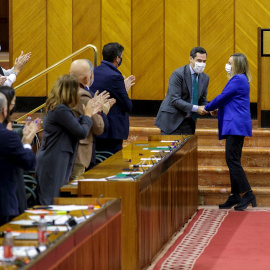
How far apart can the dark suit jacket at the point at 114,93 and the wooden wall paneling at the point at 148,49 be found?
410 centimetres

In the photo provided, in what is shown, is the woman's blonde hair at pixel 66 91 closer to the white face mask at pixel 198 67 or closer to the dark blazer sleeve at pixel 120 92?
the dark blazer sleeve at pixel 120 92

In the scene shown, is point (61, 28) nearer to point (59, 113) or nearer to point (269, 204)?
point (269, 204)

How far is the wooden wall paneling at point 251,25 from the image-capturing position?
11.5 m

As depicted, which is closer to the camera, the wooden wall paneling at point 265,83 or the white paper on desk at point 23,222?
the white paper on desk at point 23,222

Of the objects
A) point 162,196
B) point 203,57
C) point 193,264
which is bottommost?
point 193,264

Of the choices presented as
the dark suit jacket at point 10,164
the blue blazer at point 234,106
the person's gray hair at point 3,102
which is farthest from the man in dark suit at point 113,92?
the person's gray hair at point 3,102

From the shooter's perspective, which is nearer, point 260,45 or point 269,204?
point 269,204

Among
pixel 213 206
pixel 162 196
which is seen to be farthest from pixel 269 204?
pixel 162 196

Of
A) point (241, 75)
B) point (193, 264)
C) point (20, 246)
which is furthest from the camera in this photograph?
point (241, 75)

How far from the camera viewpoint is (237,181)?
837cm

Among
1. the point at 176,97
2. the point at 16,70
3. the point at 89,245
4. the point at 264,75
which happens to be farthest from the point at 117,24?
the point at 89,245

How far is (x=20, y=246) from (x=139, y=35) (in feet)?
27.6

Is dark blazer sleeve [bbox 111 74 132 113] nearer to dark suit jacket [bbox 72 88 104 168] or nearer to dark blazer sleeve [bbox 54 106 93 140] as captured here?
dark suit jacket [bbox 72 88 104 168]

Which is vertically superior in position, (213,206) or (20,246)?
(20,246)
